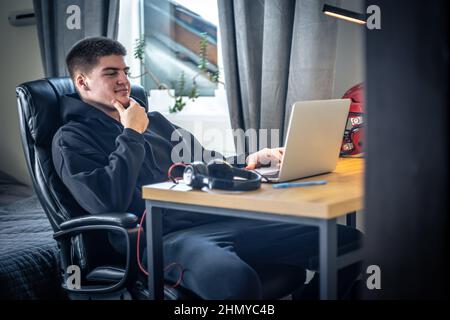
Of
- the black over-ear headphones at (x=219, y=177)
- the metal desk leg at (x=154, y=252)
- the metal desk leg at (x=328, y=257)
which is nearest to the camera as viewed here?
the metal desk leg at (x=328, y=257)

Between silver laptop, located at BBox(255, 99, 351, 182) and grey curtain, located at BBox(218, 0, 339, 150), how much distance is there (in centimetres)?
73

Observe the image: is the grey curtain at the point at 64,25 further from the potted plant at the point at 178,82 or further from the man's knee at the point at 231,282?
the man's knee at the point at 231,282

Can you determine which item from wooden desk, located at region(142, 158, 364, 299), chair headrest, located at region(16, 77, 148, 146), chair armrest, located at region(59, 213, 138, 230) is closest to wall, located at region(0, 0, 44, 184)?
chair headrest, located at region(16, 77, 148, 146)

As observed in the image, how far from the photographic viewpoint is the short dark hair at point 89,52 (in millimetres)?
2004

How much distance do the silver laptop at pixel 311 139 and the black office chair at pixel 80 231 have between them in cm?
27

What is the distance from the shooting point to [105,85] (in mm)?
1979

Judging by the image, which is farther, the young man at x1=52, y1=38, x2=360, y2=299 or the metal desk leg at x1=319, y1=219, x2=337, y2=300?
the young man at x1=52, y1=38, x2=360, y2=299

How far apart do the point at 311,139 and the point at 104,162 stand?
636 mm

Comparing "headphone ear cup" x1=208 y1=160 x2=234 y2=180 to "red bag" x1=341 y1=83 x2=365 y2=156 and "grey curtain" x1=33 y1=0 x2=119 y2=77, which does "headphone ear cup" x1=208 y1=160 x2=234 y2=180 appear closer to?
"red bag" x1=341 y1=83 x2=365 y2=156

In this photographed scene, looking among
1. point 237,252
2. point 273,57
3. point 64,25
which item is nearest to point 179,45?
point 64,25

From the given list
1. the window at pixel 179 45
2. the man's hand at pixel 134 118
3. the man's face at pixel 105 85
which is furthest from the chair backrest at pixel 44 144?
the window at pixel 179 45

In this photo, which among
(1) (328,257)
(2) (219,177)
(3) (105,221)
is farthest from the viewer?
(3) (105,221)

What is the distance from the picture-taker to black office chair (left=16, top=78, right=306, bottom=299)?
1551mm

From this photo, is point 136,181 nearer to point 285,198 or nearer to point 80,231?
point 80,231
